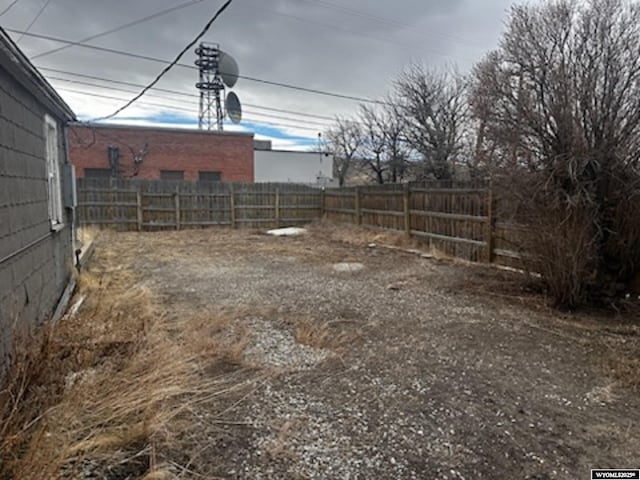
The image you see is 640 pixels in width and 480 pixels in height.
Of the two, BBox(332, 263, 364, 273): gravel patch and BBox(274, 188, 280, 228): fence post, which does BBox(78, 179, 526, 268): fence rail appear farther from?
BBox(332, 263, 364, 273): gravel patch

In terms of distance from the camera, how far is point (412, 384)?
324 centimetres

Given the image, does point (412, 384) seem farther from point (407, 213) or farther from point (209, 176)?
point (209, 176)

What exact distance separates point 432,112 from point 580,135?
12129 millimetres

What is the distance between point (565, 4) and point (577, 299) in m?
3.76

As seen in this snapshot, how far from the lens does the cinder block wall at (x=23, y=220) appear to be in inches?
118

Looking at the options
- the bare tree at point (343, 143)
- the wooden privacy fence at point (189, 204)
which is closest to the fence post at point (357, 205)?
the wooden privacy fence at point (189, 204)

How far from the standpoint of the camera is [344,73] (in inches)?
696

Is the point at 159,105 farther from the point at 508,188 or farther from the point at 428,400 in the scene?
the point at 428,400

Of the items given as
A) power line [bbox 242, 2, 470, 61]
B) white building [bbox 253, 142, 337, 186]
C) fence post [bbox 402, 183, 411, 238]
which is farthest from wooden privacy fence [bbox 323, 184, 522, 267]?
white building [bbox 253, 142, 337, 186]

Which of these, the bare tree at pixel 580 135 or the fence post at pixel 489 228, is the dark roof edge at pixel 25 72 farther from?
the fence post at pixel 489 228

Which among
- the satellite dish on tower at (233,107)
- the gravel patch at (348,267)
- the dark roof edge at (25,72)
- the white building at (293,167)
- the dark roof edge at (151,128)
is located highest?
the satellite dish on tower at (233,107)

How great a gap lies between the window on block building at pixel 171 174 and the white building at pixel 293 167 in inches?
193

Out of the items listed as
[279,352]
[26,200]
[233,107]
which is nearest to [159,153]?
[233,107]

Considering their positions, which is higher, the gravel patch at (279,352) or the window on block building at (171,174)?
the window on block building at (171,174)
